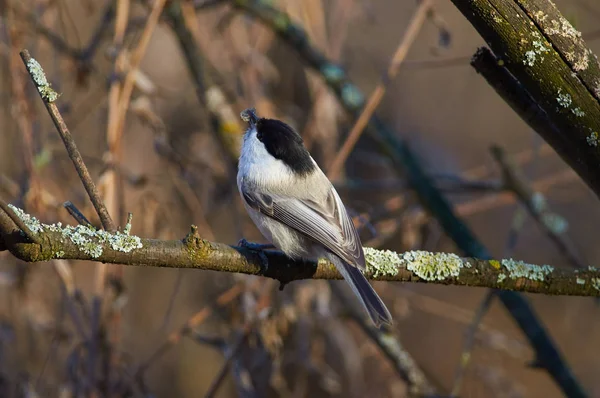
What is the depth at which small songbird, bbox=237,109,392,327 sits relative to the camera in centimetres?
223

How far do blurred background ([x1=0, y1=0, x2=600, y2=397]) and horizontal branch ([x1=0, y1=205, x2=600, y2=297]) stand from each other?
1.79ft

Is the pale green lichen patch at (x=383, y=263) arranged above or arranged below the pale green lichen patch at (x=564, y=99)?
below

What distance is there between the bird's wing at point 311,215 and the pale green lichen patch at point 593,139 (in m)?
0.80

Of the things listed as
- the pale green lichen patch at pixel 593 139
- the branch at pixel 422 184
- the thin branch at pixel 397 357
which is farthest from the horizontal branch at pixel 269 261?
the thin branch at pixel 397 357

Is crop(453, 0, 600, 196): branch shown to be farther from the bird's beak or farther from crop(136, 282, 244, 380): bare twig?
crop(136, 282, 244, 380): bare twig

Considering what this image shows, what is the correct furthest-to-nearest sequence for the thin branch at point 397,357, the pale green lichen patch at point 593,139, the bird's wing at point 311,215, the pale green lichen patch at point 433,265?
the thin branch at point 397,357 < the bird's wing at point 311,215 < the pale green lichen patch at point 433,265 < the pale green lichen patch at point 593,139

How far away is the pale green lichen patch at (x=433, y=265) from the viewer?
1826mm

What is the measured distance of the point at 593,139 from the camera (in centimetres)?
165

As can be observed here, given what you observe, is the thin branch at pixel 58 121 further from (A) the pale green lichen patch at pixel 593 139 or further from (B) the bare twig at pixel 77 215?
(A) the pale green lichen patch at pixel 593 139

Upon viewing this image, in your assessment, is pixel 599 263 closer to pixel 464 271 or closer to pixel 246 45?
pixel 246 45

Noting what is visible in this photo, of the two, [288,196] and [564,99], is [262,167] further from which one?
[564,99]

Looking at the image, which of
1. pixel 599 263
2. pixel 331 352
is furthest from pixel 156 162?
pixel 599 263

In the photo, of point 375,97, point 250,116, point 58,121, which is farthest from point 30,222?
point 375,97

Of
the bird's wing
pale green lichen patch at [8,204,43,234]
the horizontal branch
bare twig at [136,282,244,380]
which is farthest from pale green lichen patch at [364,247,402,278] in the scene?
bare twig at [136,282,244,380]
